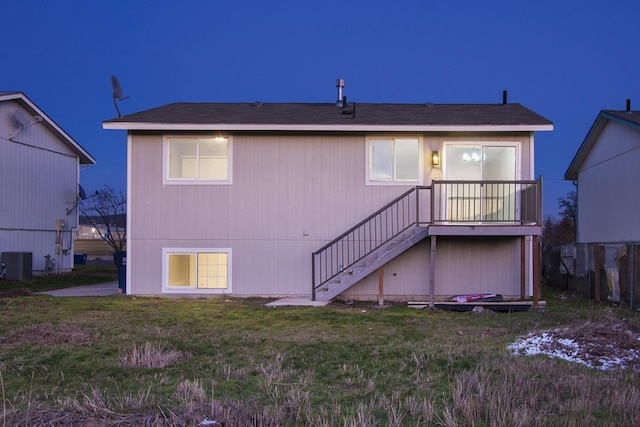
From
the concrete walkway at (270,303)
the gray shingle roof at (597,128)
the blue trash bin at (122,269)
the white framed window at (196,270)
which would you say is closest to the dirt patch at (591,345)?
the concrete walkway at (270,303)

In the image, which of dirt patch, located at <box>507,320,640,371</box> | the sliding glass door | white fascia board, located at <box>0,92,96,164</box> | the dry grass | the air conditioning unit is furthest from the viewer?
white fascia board, located at <box>0,92,96,164</box>

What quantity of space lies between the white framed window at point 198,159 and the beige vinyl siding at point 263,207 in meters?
0.16

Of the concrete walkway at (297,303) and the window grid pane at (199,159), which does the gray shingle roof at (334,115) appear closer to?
the window grid pane at (199,159)

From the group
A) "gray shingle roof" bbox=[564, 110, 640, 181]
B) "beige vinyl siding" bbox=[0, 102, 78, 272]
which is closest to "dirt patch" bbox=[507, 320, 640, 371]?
"gray shingle roof" bbox=[564, 110, 640, 181]

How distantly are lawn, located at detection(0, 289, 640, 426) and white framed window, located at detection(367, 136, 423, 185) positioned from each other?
4026 millimetres

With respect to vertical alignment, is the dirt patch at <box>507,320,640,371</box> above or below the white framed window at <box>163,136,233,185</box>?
below

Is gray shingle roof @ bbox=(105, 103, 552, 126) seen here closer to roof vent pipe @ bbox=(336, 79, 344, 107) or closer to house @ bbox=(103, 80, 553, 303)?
house @ bbox=(103, 80, 553, 303)

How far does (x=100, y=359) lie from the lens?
6555 mm

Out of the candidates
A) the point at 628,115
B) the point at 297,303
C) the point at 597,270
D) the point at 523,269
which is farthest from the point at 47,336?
the point at 628,115

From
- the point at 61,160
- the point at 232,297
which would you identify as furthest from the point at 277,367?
the point at 61,160

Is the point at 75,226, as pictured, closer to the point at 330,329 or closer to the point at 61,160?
the point at 61,160

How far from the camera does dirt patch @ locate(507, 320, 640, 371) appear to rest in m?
6.39

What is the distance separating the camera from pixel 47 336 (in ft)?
25.6

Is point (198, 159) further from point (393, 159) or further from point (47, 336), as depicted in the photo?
point (47, 336)
